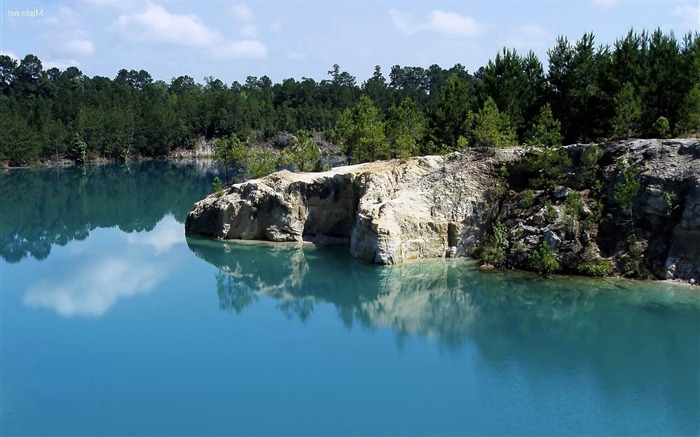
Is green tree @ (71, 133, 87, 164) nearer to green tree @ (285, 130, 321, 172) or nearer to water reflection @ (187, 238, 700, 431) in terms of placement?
green tree @ (285, 130, 321, 172)

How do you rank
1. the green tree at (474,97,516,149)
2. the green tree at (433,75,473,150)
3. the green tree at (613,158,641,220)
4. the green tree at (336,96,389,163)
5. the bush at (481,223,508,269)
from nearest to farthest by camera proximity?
the green tree at (613,158,641,220) → the bush at (481,223,508,269) → the green tree at (474,97,516,149) → the green tree at (336,96,389,163) → the green tree at (433,75,473,150)

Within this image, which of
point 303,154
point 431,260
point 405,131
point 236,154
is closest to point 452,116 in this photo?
point 405,131

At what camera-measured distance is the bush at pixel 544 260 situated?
29.9 metres

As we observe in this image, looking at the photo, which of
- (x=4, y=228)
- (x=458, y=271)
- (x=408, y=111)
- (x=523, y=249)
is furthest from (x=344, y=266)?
(x=4, y=228)

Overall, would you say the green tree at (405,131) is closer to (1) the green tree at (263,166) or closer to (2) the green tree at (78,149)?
(1) the green tree at (263,166)

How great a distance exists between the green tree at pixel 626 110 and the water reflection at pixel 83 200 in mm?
35226

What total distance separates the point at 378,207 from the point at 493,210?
6.48 metres

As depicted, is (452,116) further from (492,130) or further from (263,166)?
(263,166)

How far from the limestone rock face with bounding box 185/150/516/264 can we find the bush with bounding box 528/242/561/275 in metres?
4.24

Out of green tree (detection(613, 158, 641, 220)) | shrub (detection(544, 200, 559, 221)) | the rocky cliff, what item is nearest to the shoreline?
the rocky cliff

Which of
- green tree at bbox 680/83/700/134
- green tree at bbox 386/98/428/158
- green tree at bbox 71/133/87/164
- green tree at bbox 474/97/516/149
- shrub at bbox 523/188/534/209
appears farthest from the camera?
green tree at bbox 71/133/87/164

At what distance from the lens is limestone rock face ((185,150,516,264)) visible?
3384cm

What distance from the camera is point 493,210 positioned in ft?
113

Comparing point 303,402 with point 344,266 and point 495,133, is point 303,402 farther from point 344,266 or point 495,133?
point 495,133
